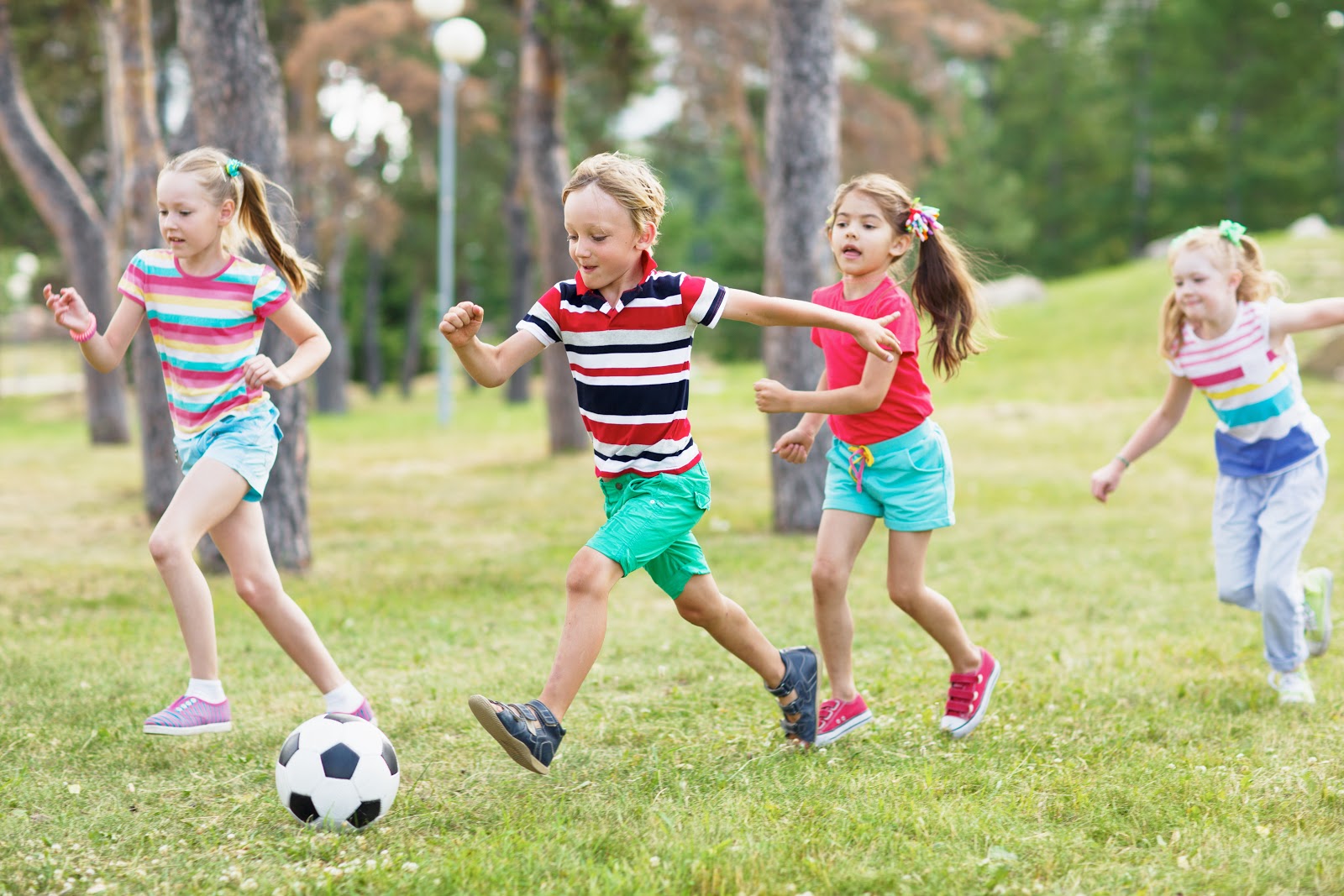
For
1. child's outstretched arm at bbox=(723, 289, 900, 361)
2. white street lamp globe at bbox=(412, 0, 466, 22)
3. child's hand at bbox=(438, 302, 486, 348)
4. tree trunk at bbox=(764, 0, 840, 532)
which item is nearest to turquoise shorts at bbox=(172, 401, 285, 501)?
child's hand at bbox=(438, 302, 486, 348)

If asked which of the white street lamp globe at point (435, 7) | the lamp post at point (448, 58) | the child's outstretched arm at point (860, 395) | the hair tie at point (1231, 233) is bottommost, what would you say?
the child's outstretched arm at point (860, 395)

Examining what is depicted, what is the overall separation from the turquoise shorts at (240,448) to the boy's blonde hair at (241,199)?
645 mm

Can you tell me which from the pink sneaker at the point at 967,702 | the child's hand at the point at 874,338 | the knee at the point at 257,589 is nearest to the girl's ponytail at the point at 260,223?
the knee at the point at 257,589

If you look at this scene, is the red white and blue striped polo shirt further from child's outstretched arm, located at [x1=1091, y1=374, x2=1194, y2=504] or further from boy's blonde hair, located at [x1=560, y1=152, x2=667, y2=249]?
child's outstretched arm, located at [x1=1091, y1=374, x2=1194, y2=504]

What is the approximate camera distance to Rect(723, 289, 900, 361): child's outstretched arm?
3.92 meters

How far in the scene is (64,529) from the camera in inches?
415

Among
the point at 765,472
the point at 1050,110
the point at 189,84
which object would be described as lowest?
the point at 765,472

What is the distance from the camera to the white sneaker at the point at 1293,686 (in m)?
5.09

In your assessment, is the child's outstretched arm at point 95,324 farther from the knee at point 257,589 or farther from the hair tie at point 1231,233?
the hair tie at point 1231,233

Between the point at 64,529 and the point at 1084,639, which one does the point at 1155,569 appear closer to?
the point at 1084,639

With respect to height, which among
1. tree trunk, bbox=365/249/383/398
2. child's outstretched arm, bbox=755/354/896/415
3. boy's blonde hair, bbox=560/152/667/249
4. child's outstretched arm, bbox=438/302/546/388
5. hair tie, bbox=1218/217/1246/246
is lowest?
tree trunk, bbox=365/249/383/398

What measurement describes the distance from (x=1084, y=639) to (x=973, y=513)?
459 cm

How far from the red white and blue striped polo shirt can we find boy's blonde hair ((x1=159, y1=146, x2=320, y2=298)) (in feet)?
4.33

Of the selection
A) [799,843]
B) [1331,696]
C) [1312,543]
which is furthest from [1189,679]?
[1312,543]
